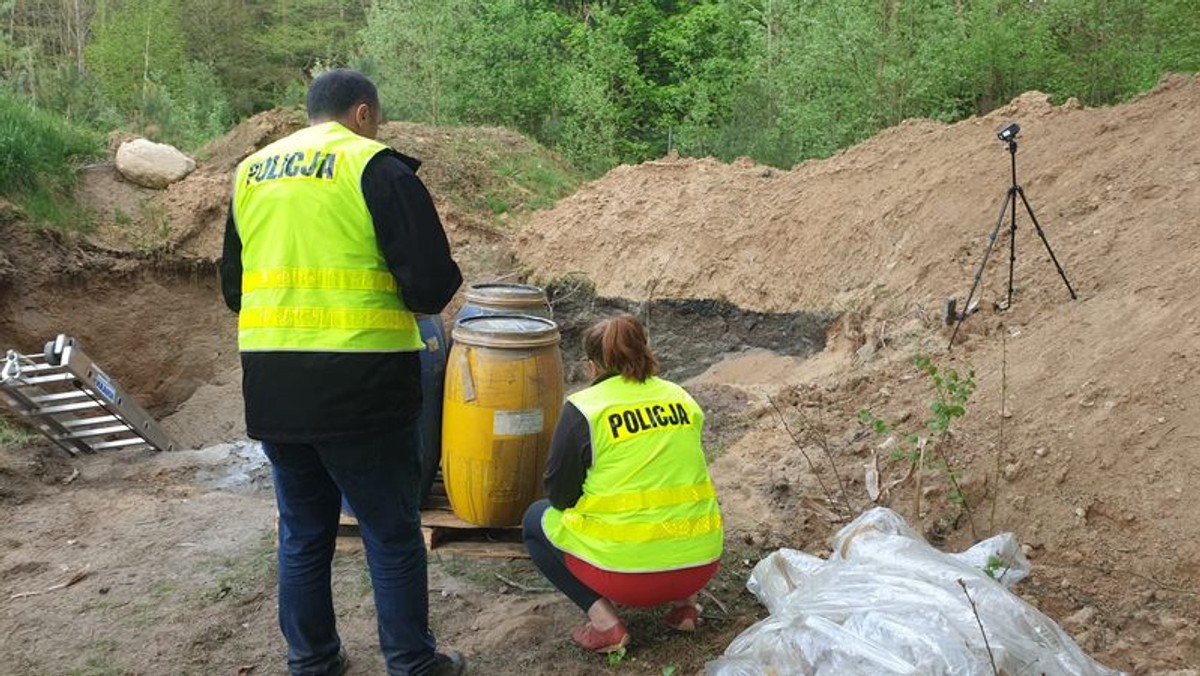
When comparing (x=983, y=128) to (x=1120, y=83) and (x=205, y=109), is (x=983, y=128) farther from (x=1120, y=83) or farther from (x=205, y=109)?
(x=205, y=109)

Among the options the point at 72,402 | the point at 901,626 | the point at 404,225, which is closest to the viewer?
the point at 901,626

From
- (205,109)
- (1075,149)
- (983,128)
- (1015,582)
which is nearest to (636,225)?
(983,128)

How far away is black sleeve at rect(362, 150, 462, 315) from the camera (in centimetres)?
278

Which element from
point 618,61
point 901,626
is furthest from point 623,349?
point 618,61

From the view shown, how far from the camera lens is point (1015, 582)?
129 inches

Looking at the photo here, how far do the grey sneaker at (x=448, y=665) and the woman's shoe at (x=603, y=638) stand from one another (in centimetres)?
44

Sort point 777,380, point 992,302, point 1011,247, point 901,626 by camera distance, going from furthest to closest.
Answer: point 777,380, point 992,302, point 1011,247, point 901,626

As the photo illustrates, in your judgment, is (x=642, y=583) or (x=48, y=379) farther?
(x=48, y=379)

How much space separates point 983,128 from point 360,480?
740 centimetres

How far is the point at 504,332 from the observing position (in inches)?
162

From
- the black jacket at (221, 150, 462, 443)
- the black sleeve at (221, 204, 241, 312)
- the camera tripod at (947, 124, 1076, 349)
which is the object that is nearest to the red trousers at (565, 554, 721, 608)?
the black jacket at (221, 150, 462, 443)

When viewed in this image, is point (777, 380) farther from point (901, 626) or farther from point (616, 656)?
point (901, 626)

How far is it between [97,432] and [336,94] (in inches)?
190

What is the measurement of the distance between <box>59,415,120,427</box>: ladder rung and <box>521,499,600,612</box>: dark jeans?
4.61 metres
